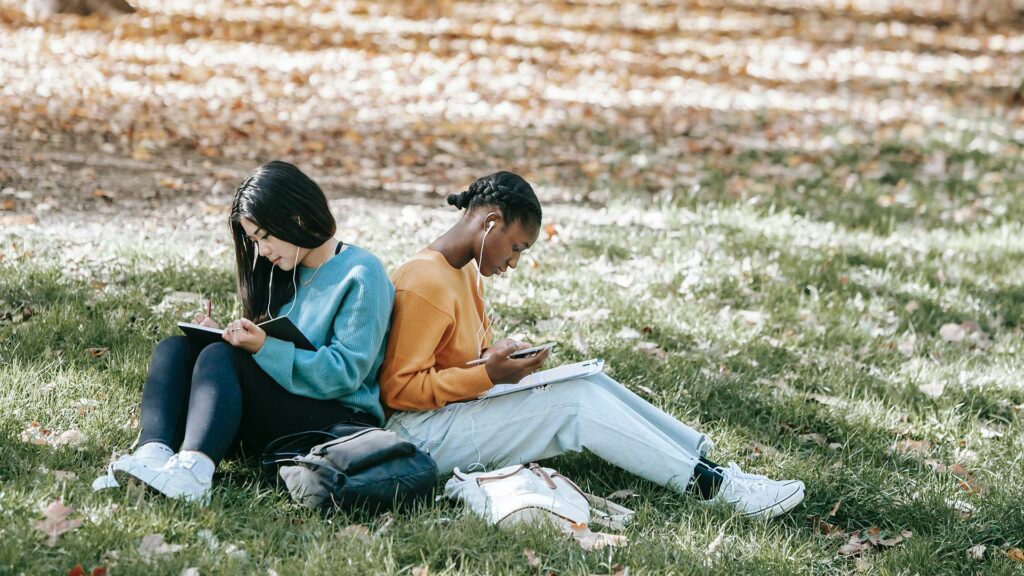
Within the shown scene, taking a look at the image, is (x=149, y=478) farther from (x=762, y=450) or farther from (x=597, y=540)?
(x=762, y=450)

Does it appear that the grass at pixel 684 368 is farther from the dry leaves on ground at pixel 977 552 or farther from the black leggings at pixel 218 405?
the black leggings at pixel 218 405

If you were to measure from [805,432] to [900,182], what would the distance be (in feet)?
15.3

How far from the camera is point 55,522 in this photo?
282 cm

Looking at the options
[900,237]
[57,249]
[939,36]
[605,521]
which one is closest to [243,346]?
[605,521]

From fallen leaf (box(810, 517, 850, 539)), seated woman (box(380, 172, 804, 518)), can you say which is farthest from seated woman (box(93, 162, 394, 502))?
fallen leaf (box(810, 517, 850, 539))

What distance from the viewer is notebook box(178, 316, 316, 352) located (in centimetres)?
322

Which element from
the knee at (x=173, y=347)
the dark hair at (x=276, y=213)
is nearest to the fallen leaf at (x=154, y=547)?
the knee at (x=173, y=347)

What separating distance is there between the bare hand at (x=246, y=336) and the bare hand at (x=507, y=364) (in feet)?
2.18

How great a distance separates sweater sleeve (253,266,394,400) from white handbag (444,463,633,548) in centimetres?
46

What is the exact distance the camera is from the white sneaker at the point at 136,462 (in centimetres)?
298

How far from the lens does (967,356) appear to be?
5.12 m

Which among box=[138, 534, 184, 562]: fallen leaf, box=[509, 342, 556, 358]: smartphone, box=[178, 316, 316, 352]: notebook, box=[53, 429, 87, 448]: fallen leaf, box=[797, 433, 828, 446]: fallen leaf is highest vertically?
box=[178, 316, 316, 352]: notebook

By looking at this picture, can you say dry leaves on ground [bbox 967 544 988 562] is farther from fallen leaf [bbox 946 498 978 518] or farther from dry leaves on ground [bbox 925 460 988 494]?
dry leaves on ground [bbox 925 460 988 494]

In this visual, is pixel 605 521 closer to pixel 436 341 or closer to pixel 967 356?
pixel 436 341
